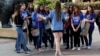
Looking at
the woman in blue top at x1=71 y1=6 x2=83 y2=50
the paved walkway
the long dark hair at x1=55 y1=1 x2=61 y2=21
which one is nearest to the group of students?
the woman in blue top at x1=71 y1=6 x2=83 y2=50

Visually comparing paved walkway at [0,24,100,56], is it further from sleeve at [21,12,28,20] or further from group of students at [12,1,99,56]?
sleeve at [21,12,28,20]

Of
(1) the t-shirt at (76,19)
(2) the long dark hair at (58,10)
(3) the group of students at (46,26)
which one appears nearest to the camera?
(2) the long dark hair at (58,10)

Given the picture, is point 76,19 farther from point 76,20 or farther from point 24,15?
point 24,15

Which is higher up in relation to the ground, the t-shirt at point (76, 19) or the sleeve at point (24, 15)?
the sleeve at point (24, 15)

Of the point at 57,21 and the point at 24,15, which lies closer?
the point at 57,21

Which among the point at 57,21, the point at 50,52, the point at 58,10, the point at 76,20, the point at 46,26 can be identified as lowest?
the point at 50,52

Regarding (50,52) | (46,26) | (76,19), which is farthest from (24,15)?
(76,19)

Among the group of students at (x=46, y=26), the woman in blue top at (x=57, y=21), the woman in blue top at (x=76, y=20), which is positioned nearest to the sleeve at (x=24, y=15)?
the group of students at (x=46, y=26)

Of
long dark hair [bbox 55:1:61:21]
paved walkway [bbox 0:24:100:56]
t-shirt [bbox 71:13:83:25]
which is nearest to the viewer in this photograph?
long dark hair [bbox 55:1:61:21]

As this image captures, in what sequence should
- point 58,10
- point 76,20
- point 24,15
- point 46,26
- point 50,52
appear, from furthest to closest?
point 46,26 → point 24,15 → point 76,20 → point 50,52 → point 58,10

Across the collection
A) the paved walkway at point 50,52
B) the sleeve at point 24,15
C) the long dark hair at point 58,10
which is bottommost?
the paved walkway at point 50,52

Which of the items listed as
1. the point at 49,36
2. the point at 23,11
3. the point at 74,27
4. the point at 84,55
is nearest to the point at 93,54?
the point at 84,55

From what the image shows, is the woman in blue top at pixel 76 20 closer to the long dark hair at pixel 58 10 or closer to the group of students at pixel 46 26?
the group of students at pixel 46 26

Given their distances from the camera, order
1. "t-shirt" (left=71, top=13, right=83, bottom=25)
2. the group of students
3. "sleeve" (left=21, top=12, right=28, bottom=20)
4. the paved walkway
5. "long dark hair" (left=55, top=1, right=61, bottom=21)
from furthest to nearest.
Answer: "t-shirt" (left=71, top=13, right=83, bottom=25) < "sleeve" (left=21, top=12, right=28, bottom=20) < the group of students < the paved walkway < "long dark hair" (left=55, top=1, right=61, bottom=21)
